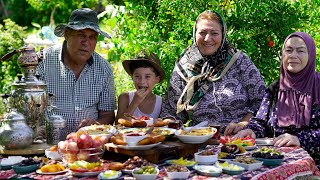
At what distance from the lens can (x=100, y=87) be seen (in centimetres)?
532

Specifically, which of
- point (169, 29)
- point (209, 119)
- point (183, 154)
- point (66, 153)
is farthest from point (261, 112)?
point (169, 29)

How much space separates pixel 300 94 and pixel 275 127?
1.08 ft

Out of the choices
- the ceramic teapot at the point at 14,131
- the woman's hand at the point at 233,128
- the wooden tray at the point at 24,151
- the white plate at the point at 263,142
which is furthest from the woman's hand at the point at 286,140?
the ceramic teapot at the point at 14,131

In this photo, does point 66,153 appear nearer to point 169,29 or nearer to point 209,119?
point 209,119

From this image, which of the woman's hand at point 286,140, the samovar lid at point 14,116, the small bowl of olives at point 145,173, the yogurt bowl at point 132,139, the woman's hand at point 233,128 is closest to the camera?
the small bowl of olives at point 145,173

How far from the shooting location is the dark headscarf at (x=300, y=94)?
4.75 meters

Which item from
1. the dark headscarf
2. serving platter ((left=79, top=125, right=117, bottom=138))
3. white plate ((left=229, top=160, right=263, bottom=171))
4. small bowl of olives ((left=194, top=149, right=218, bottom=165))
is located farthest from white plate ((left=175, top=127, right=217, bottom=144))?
the dark headscarf

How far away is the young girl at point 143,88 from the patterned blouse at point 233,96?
42 cm

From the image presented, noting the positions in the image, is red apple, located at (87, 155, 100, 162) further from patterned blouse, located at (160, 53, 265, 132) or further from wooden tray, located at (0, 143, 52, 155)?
patterned blouse, located at (160, 53, 265, 132)

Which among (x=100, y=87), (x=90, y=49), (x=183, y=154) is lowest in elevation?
(x=183, y=154)

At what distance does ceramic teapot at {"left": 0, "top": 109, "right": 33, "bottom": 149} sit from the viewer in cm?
404

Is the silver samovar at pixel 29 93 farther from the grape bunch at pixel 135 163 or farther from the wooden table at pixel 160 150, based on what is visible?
the grape bunch at pixel 135 163

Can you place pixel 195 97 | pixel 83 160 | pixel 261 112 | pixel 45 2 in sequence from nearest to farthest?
pixel 83 160 < pixel 261 112 < pixel 195 97 < pixel 45 2

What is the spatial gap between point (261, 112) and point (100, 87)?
142 centimetres
